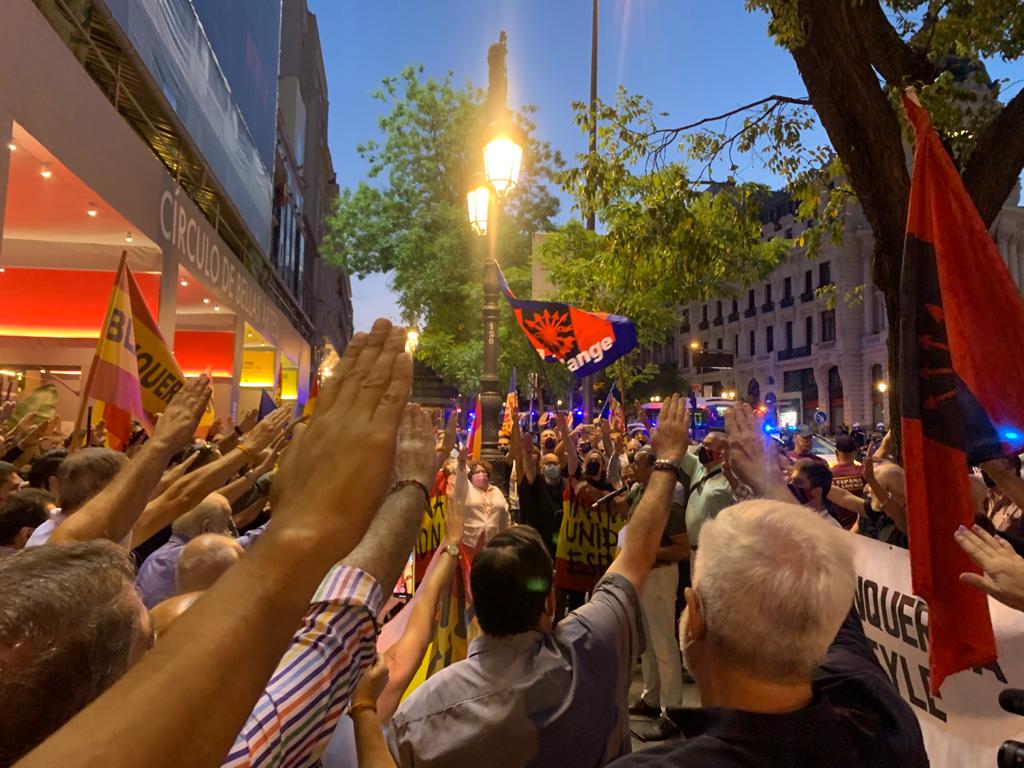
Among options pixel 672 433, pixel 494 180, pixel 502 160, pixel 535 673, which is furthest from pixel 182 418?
pixel 494 180

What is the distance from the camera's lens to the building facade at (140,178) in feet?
21.2

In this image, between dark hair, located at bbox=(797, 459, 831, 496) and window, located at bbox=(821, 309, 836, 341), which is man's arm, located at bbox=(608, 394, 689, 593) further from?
window, located at bbox=(821, 309, 836, 341)

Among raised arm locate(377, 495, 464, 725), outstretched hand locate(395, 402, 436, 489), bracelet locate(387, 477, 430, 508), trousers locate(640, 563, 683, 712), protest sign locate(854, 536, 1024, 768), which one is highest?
outstretched hand locate(395, 402, 436, 489)

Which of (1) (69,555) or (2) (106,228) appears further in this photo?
(2) (106,228)

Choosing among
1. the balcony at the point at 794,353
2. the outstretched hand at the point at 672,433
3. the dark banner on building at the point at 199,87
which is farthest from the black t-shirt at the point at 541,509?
the balcony at the point at 794,353

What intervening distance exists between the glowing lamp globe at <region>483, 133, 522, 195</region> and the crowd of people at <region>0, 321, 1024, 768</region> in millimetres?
6455

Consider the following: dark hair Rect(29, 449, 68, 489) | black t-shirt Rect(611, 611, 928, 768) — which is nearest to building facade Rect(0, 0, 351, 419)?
dark hair Rect(29, 449, 68, 489)

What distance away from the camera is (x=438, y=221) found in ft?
96.5

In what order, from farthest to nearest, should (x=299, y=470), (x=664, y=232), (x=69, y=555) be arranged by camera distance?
(x=664, y=232), (x=69, y=555), (x=299, y=470)

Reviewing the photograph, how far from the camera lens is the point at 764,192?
856 centimetres

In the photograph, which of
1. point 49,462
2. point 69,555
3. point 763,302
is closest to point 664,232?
point 49,462

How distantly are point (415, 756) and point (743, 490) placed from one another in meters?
1.69

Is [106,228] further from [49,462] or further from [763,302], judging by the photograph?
[763,302]

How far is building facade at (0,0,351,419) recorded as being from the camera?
6.46 meters
